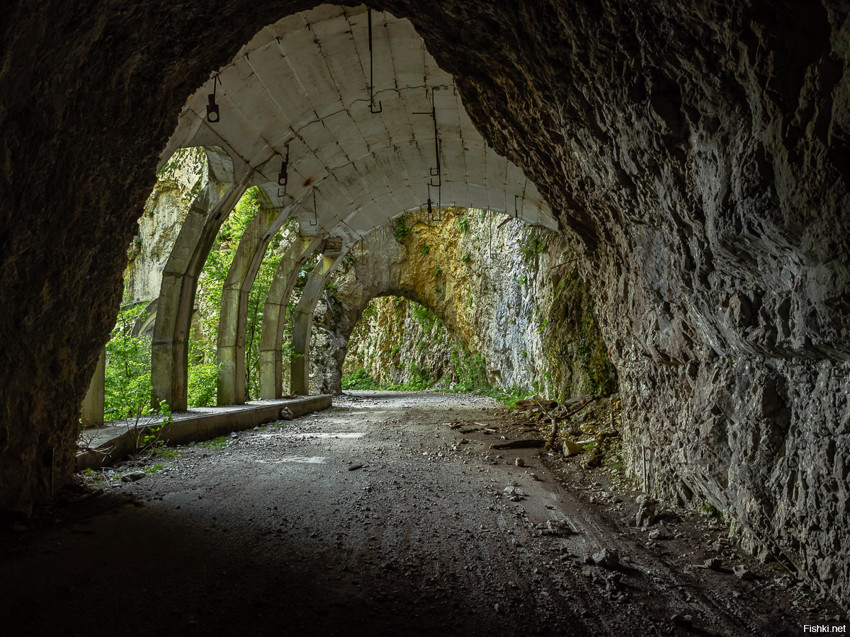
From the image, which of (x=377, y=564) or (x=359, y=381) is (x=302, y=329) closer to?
(x=377, y=564)

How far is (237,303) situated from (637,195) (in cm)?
926

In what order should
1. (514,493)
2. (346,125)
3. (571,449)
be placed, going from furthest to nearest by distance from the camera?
(346,125) → (571,449) → (514,493)

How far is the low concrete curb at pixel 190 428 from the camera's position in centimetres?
543

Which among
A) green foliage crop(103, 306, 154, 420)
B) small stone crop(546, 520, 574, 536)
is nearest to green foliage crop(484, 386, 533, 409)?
green foliage crop(103, 306, 154, 420)

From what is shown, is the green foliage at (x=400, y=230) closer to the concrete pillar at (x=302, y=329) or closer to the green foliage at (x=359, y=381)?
the green foliage at (x=359, y=381)

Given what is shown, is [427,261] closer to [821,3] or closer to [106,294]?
[106,294]

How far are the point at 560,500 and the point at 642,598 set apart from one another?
1.92 m

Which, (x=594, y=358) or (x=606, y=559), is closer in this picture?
(x=606, y=559)

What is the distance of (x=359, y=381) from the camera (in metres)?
32.6

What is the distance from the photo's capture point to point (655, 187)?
2998 mm

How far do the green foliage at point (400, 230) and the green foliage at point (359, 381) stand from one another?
10.2 metres

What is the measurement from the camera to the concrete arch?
28.3 ft

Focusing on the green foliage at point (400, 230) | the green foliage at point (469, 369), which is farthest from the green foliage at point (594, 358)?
the green foliage at point (400, 230)

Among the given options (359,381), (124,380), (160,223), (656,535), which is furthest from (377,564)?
(359,381)
